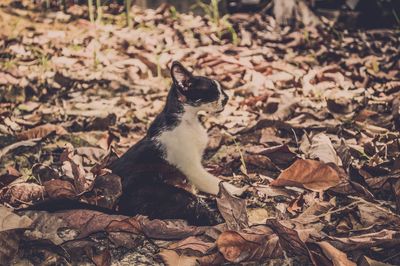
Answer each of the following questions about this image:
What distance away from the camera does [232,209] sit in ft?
7.57

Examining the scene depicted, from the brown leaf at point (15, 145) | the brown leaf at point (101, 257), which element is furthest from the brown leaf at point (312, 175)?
the brown leaf at point (15, 145)

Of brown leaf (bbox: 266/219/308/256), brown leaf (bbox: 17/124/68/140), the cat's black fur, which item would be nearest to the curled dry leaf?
the cat's black fur

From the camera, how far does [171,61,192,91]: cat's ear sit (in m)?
3.01

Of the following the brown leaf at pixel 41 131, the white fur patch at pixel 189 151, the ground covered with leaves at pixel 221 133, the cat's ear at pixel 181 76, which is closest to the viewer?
the ground covered with leaves at pixel 221 133

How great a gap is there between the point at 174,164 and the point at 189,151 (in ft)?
0.45

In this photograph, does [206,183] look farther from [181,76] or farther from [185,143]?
[181,76]

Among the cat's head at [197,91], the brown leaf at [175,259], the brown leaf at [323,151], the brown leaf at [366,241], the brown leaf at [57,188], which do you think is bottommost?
the brown leaf at [57,188]

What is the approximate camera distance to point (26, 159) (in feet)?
11.0

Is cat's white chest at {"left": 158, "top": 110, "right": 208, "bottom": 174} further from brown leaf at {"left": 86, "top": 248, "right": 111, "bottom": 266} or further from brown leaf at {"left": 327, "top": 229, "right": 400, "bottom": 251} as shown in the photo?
brown leaf at {"left": 327, "top": 229, "right": 400, "bottom": 251}

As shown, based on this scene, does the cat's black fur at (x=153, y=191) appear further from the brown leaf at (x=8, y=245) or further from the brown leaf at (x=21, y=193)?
the brown leaf at (x=21, y=193)

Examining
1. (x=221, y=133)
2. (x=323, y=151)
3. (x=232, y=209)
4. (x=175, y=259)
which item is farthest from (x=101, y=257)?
(x=221, y=133)

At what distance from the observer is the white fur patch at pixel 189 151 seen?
274 centimetres

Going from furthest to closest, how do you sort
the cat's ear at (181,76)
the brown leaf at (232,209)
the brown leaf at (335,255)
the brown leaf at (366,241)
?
the cat's ear at (181,76) → the brown leaf at (232,209) → the brown leaf at (366,241) → the brown leaf at (335,255)

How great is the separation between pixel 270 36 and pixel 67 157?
3.65m
